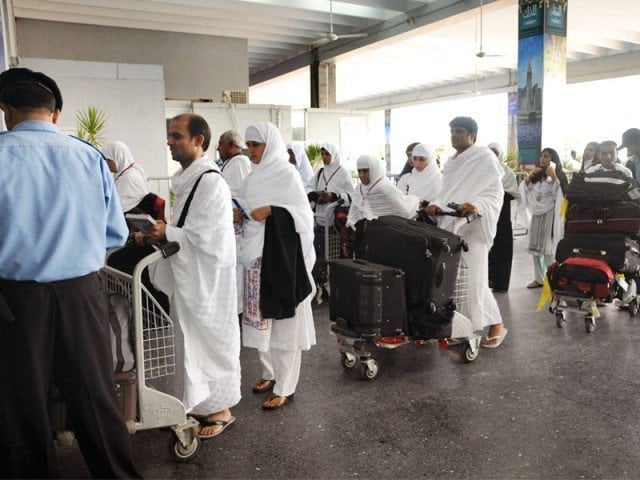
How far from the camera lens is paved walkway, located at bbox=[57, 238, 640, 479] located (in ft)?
8.45

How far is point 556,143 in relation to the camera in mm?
9000

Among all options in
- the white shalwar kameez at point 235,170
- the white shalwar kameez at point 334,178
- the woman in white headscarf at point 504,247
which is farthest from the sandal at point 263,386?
the woman in white headscarf at point 504,247

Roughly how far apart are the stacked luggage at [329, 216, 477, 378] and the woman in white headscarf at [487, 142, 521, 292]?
2350mm

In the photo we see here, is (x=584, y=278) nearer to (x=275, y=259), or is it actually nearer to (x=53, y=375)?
(x=275, y=259)

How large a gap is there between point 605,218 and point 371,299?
232 centimetres

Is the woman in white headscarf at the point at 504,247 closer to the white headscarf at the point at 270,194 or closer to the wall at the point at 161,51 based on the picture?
the white headscarf at the point at 270,194

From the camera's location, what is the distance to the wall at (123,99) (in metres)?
9.98

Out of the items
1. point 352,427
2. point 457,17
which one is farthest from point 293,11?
point 352,427

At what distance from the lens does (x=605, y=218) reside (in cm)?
461

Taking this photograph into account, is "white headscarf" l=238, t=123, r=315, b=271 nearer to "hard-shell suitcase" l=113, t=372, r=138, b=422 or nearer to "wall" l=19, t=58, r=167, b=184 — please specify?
"hard-shell suitcase" l=113, t=372, r=138, b=422

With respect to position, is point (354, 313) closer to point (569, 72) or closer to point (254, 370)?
point (254, 370)

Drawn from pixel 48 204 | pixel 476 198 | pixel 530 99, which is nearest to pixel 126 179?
pixel 476 198

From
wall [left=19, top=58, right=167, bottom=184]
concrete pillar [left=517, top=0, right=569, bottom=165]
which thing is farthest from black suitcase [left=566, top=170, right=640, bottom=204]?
wall [left=19, top=58, right=167, bottom=184]

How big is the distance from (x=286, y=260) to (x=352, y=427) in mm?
904
